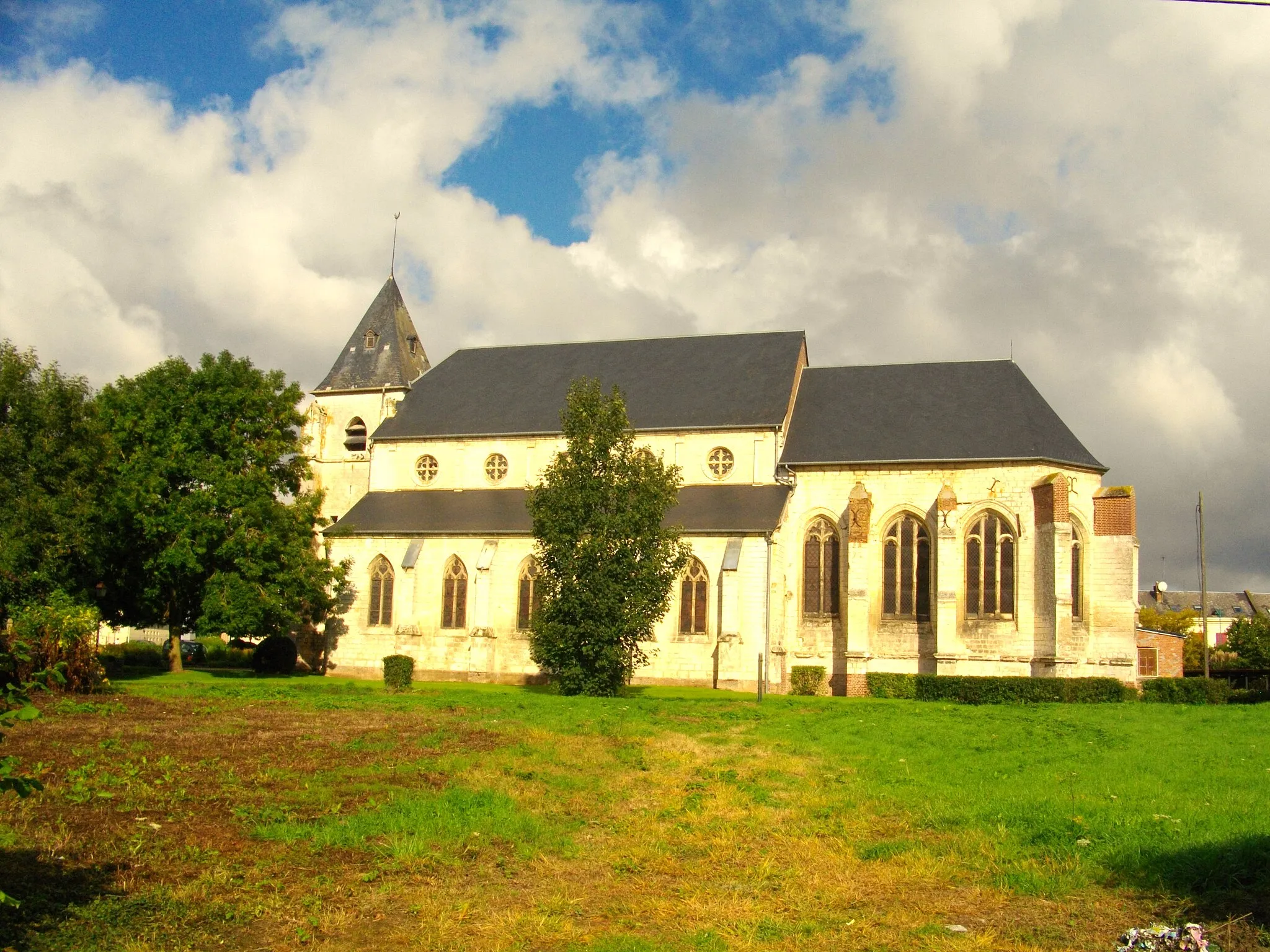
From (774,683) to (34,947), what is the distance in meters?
29.3

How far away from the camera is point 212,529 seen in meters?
34.5

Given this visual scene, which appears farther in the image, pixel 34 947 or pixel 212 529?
pixel 212 529

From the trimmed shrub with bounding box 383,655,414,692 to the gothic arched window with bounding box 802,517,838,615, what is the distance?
537 inches

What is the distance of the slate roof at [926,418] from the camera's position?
36.0 metres

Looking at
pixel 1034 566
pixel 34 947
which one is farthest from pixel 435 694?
pixel 34 947

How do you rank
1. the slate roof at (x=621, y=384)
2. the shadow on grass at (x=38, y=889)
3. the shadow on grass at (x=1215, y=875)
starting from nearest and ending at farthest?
the shadow on grass at (x=38, y=889), the shadow on grass at (x=1215, y=875), the slate roof at (x=621, y=384)

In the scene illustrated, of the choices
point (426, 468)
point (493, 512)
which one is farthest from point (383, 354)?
point (493, 512)

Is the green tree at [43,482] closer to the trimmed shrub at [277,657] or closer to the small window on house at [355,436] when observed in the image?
the trimmed shrub at [277,657]

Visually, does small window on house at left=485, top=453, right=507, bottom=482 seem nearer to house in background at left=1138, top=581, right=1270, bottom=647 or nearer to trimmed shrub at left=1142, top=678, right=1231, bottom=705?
trimmed shrub at left=1142, top=678, right=1231, bottom=705

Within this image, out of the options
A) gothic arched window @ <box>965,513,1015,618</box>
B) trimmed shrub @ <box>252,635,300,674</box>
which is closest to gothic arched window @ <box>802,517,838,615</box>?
gothic arched window @ <box>965,513,1015,618</box>

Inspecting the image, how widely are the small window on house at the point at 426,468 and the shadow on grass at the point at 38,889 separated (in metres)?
34.1

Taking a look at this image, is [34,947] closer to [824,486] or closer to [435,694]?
[435,694]

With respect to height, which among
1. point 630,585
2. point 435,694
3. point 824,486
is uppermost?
point 824,486

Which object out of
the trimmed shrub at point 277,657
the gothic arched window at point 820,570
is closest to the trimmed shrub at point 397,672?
the trimmed shrub at point 277,657
